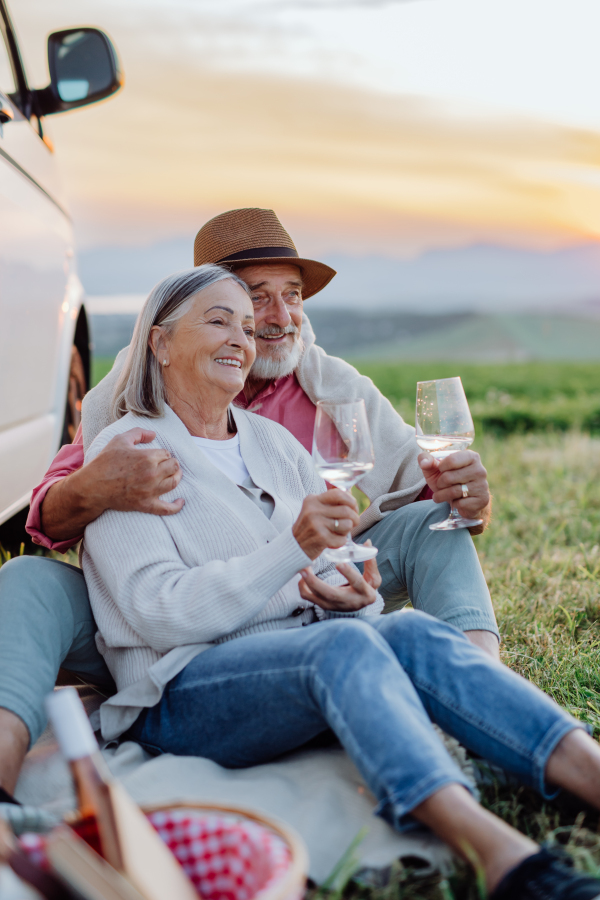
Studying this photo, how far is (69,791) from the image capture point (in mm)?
2008

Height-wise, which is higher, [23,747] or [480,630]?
[23,747]

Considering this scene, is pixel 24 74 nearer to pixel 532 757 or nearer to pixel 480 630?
pixel 480 630

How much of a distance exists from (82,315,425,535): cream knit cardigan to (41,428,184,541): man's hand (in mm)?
722

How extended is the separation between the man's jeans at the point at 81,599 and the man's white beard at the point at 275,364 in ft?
2.29

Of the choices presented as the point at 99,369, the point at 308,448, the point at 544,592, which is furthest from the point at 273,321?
the point at 99,369

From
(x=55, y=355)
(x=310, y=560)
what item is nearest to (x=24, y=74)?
(x=55, y=355)

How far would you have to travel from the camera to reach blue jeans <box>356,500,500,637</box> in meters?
2.51

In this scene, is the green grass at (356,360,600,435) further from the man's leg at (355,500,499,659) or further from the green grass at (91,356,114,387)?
the man's leg at (355,500,499,659)

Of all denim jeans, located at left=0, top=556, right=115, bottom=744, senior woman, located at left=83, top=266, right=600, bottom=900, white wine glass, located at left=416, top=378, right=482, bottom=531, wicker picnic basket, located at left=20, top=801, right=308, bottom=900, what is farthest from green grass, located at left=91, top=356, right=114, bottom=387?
wicker picnic basket, located at left=20, top=801, right=308, bottom=900

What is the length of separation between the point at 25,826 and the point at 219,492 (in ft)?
3.39

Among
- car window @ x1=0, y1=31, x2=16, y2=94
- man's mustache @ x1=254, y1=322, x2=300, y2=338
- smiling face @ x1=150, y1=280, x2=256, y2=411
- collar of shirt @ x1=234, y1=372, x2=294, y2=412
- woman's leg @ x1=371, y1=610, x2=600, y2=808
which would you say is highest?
car window @ x1=0, y1=31, x2=16, y2=94

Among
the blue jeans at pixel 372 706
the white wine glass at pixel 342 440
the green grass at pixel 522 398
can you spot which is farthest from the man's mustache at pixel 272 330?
the green grass at pixel 522 398

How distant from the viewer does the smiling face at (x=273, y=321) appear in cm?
310

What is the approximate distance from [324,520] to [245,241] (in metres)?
1.47
